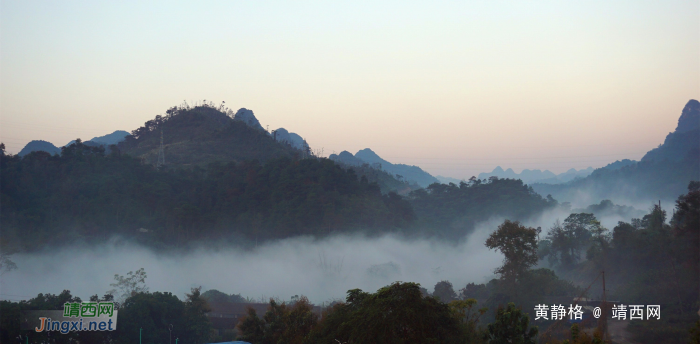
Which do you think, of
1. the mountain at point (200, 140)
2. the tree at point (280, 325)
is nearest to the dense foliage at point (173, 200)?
the mountain at point (200, 140)

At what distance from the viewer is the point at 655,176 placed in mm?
114438

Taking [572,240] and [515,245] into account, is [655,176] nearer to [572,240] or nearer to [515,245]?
[572,240]

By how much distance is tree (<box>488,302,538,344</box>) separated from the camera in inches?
545

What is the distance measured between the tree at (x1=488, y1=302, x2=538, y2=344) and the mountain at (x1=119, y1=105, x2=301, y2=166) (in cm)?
7539

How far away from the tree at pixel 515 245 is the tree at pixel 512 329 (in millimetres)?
19101

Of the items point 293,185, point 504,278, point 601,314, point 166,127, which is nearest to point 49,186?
point 293,185

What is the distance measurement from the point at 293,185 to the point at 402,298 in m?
55.2

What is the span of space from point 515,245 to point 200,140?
75.0 meters

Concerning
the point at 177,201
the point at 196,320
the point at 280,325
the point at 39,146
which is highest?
the point at 39,146

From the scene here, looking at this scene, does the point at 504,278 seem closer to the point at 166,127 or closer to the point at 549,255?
the point at 549,255

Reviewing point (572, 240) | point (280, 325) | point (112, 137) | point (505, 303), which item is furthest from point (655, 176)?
point (112, 137)

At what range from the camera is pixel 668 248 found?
120 feet

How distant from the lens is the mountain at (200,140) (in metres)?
89.2

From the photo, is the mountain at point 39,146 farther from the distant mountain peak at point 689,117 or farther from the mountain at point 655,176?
the distant mountain peak at point 689,117
